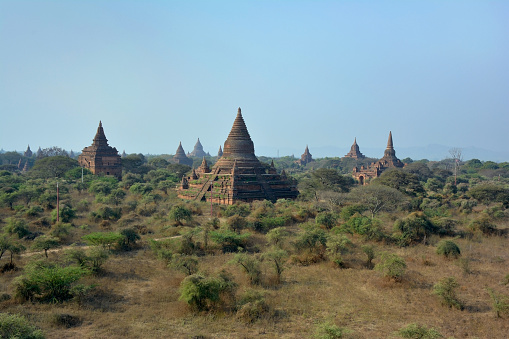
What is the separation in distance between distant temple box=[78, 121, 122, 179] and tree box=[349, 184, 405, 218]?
42042 millimetres

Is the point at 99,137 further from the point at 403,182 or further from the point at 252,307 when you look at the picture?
the point at 252,307

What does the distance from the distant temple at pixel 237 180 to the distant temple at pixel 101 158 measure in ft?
73.4

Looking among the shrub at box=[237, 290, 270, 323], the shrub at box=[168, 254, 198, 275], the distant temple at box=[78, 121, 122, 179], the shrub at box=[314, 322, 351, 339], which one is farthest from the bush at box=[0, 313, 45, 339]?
the distant temple at box=[78, 121, 122, 179]

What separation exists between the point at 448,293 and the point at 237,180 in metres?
27.8

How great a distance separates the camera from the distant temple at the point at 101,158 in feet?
210

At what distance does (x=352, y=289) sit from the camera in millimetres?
16734

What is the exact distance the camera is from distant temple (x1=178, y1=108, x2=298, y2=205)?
40.5 m

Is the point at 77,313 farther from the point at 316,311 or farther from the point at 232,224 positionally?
the point at 232,224

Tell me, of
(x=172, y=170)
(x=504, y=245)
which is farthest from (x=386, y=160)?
(x=504, y=245)

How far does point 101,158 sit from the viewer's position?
64562mm

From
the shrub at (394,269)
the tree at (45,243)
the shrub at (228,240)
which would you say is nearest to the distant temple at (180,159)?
the shrub at (228,240)

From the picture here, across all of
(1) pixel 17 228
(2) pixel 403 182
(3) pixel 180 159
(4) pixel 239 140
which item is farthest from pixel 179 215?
(3) pixel 180 159

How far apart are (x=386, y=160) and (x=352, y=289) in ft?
230

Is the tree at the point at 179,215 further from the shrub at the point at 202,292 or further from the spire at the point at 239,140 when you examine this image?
the spire at the point at 239,140
